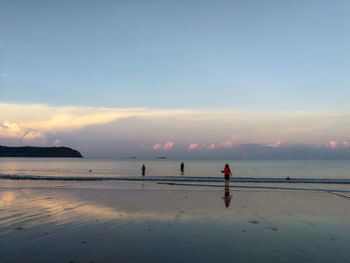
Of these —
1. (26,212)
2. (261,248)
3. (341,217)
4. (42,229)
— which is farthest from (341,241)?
(26,212)

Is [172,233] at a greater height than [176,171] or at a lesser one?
greater

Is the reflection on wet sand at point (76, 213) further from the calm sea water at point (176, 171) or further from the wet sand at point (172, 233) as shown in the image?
the calm sea water at point (176, 171)

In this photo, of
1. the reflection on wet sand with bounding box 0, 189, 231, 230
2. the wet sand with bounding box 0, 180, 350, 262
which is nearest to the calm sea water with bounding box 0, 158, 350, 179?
the reflection on wet sand with bounding box 0, 189, 231, 230

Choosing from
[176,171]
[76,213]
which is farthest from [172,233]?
[176,171]

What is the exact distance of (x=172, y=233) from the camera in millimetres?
9805

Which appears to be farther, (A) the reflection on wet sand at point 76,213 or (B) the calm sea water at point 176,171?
(B) the calm sea water at point 176,171

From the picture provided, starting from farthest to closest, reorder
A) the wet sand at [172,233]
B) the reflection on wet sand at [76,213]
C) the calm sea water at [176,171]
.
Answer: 1. the calm sea water at [176,171]
2. the reflection on wet sand at [76,213]
3. the wet sand at [172,233]

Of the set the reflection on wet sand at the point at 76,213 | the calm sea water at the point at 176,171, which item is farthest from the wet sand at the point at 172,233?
the calm sea water at the point at 176,171

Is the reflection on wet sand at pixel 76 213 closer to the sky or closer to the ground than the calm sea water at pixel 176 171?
closer to the sky

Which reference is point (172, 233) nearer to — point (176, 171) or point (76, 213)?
point (76, 213)

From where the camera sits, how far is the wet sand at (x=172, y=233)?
754 centimetres

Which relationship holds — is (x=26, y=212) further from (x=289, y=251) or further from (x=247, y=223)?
(x=289, y=251)

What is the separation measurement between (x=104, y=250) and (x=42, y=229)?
140 inches

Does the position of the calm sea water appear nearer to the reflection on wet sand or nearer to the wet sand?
the reflection on wet sand
